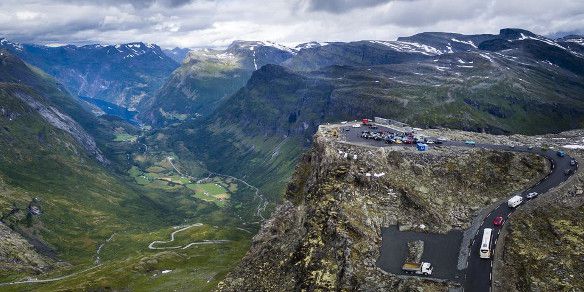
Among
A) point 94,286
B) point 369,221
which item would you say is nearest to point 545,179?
point 369,221

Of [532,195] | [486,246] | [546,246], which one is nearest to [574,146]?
[532,195]

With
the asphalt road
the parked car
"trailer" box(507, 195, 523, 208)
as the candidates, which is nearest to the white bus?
the asphalt road

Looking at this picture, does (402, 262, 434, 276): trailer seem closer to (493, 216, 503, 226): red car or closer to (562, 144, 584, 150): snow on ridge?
(493, 216, 503, 226): red car

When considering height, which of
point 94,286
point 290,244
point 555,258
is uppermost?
point 555,258

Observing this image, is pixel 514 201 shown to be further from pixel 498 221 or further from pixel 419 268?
pixel 419 268

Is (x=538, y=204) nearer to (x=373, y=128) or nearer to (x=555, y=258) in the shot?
(x=555, y=258)

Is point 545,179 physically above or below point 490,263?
above

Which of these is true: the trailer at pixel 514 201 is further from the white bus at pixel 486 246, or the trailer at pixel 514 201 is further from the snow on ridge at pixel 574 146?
the snow on ridge at pixel 574 146
